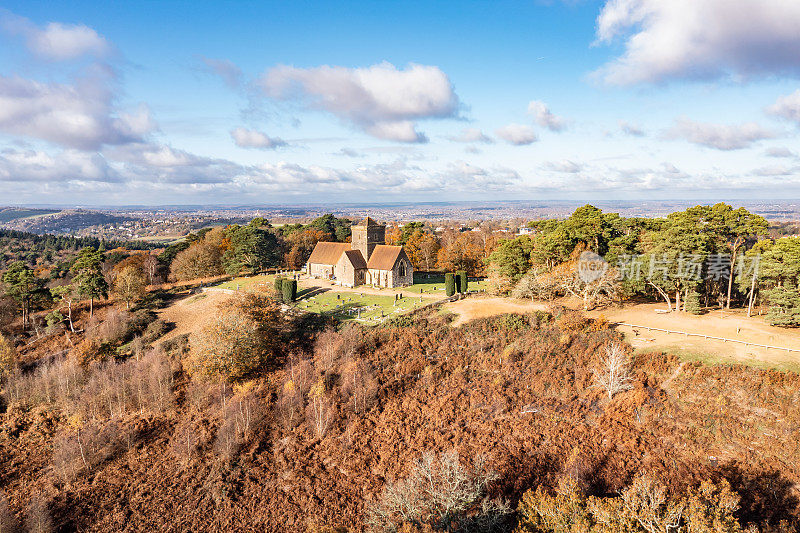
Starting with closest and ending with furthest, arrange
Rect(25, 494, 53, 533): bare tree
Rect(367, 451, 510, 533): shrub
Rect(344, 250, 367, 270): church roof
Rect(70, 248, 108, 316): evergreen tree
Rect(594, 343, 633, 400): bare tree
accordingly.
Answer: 1. Rect(367, 451, 510, 533): shrub
2. Rect(25, 494, 53, 533): bare tree
3. Rect(594, 343, 633, 400): bare tree
4. Rect(70, 248, 108, 316): evergreen tree
5. Rect(344, 250, 367, 270): church roof

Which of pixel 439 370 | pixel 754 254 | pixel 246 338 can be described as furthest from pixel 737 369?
pixel 246 338

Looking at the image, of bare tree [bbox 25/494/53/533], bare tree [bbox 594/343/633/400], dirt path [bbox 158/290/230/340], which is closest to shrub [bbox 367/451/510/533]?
bare tree [bbox 594/343/633/400]

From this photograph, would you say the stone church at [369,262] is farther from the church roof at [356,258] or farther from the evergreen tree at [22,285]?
the evergreen tree at [22,285]

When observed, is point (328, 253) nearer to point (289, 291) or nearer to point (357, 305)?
point (289, 291)

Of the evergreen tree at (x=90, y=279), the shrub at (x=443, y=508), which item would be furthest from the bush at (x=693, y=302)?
the evergreen tree at (x=90, y=279)

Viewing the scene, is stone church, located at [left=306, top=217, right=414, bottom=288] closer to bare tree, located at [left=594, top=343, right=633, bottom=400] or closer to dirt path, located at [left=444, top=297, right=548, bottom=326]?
dirt path, located at [left=444, top=297, right=548, bottom=326]
